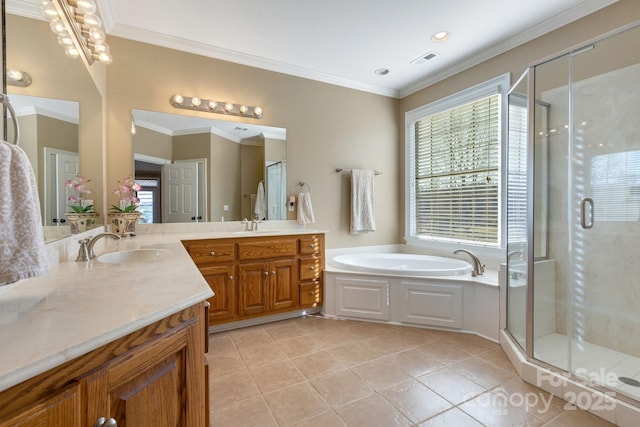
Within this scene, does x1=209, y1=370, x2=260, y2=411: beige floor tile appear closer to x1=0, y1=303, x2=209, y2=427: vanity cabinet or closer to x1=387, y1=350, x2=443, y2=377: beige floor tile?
x1=0, y1=303, x2=209, y2=427: vanity cabinet

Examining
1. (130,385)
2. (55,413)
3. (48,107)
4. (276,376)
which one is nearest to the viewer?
(55,413)

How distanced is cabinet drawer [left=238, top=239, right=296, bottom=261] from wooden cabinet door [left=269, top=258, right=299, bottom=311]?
80mm

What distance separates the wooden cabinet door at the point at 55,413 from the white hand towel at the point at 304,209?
8.86 feet

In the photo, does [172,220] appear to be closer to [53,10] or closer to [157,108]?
[157,108]

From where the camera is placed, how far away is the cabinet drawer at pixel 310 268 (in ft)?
9.53

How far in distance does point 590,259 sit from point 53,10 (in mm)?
3641

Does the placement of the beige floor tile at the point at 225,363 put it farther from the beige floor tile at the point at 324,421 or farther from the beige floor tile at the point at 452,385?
the beige floor tile at the point at 452,385

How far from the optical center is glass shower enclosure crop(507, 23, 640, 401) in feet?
6.34

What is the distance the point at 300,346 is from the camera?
7.59 ft

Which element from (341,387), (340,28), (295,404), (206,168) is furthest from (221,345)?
(340,28)

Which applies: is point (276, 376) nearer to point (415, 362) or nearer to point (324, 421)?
point (324, 421)

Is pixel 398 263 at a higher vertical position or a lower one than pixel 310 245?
lower

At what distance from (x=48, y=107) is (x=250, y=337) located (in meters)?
2.05

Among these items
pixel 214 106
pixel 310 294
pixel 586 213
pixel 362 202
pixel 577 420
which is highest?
pixel 214 106
